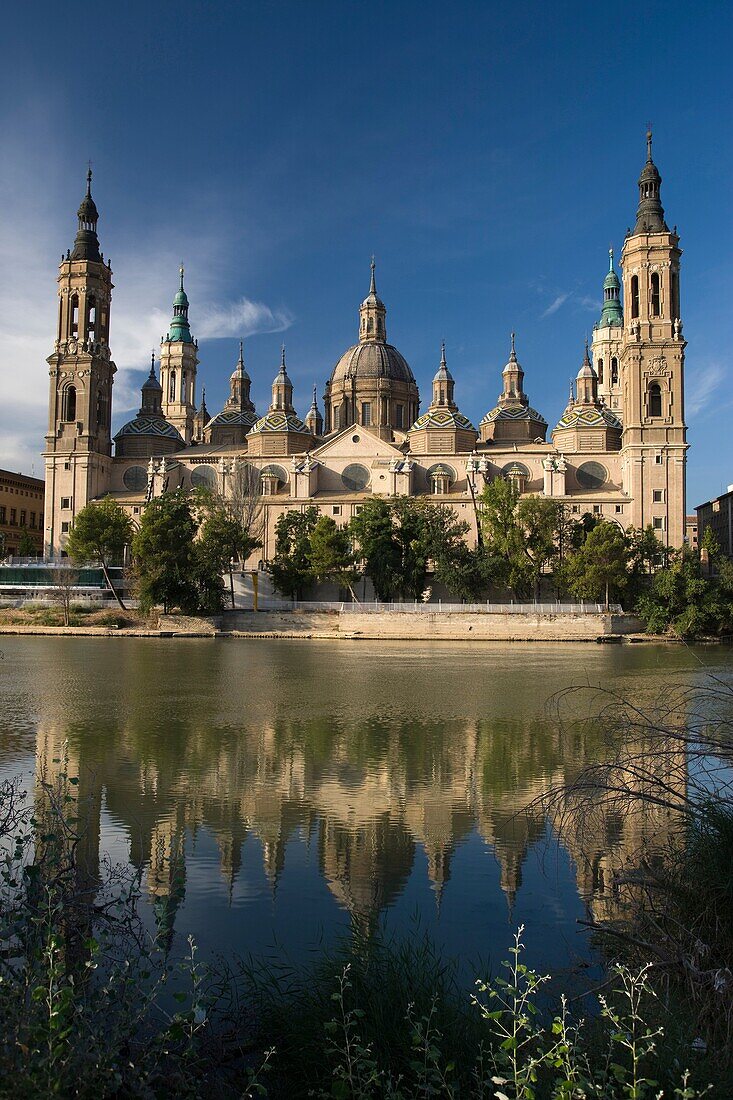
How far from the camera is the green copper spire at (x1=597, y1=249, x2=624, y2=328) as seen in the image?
78.6 m

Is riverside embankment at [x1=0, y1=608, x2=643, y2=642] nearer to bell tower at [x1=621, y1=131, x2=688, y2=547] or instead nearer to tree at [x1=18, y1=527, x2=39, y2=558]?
bell tower at [x1=621, y1=131, x2=688, y2=547]

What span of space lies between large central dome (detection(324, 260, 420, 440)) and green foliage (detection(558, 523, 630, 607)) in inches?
1052

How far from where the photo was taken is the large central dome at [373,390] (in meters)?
68.0

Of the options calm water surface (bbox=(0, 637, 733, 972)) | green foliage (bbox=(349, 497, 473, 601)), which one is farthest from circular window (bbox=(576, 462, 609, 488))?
calm water surface (bbox=(0, 637, 733, 972))

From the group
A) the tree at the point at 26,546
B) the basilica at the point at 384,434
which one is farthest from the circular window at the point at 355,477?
the tree at the point at 26,546

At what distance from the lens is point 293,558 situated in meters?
48.4

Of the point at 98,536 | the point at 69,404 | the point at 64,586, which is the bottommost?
the point at 64,586

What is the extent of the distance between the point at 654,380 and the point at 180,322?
44.9 m

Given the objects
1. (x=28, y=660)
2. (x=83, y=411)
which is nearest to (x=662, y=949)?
(x=28, y=660)

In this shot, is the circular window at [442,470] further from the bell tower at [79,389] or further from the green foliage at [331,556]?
the bell tower at [79,389]

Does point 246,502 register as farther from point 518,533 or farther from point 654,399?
point 654,399

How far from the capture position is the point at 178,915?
242 inches

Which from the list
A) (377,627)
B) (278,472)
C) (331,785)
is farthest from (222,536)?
(331,785)

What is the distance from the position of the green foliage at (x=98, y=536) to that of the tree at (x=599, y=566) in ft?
81.8
